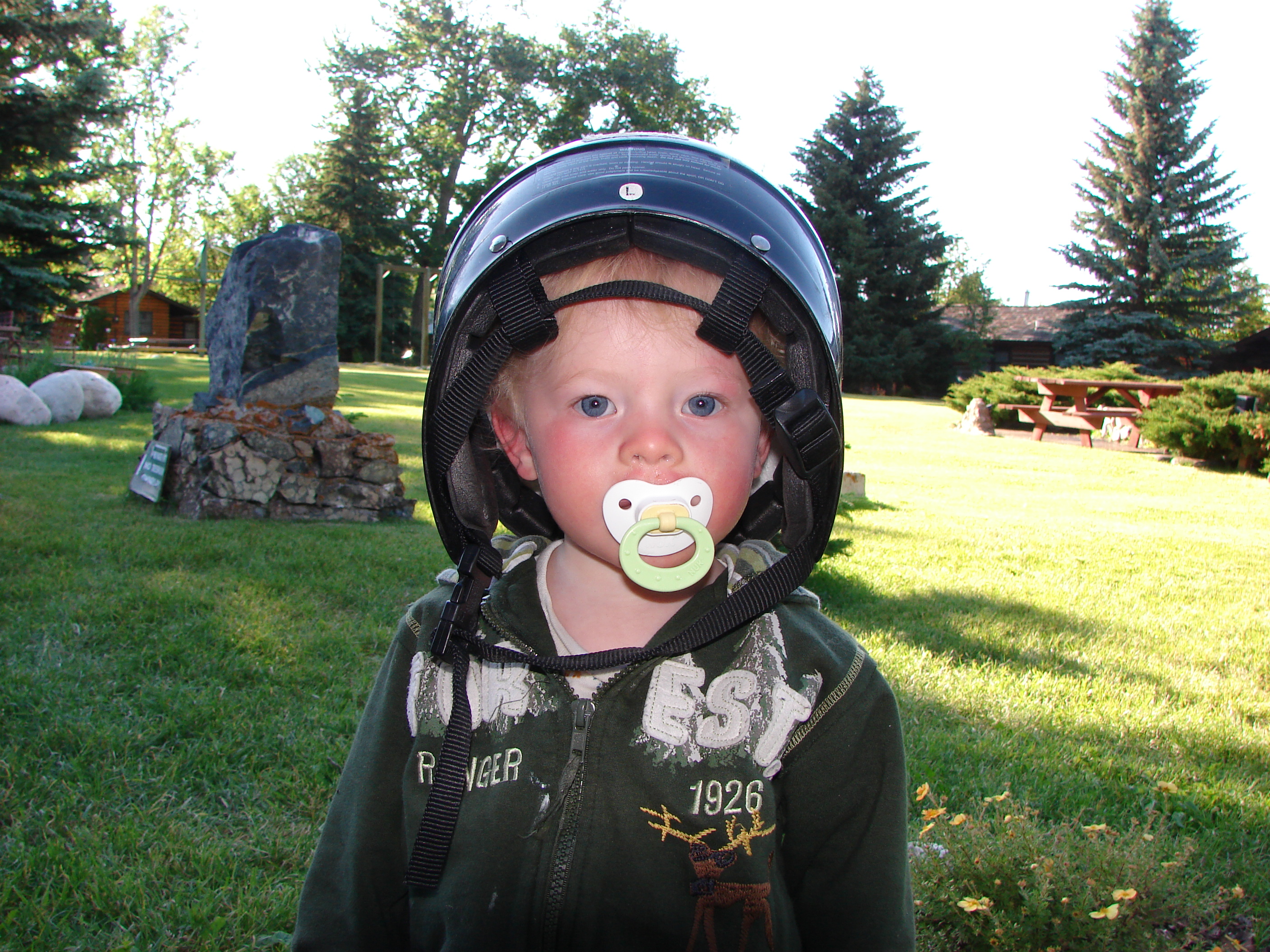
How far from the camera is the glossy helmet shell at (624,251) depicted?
5.12 feet

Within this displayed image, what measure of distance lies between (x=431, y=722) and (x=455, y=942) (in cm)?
34

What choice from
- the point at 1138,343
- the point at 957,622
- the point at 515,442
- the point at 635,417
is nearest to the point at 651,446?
the point at 635,417

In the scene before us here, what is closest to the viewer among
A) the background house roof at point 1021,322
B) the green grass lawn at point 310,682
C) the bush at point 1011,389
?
the green grass lawn at point 310,682

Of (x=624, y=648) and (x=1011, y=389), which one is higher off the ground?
(x=1011, y=389)

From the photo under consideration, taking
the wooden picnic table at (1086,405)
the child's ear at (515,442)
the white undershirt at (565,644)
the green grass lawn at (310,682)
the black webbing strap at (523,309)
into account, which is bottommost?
the green grass lawn at (310,682)

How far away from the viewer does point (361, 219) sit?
4069 centimetres

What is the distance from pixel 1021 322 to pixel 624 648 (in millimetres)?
53386

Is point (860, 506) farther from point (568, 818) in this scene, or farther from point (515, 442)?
point (568, 818)

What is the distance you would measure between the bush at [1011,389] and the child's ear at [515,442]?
65.4 feet

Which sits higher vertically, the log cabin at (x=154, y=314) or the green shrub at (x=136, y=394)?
the log cabin at (x=154, y=314)

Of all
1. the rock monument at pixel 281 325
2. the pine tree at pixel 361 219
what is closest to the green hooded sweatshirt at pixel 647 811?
the rock monument at pixel 281 325

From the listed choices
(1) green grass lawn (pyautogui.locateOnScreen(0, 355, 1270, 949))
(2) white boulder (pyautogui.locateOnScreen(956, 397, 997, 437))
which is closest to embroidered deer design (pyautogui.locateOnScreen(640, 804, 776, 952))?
(1) green grass lawn (pyautogui.locateOnScreen(0, 355, 1270, 949))

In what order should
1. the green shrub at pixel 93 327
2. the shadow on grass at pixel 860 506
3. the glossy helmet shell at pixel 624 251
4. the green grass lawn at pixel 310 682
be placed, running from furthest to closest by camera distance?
the green shrub at pixel 93 327
the shadow on grass at pixel 860 506
the green grass lawn at pixel 310 682
the glossy helmet shell at pixel 624 251

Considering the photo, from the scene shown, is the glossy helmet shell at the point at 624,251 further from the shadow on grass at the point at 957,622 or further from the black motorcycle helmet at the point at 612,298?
the shadow on grass at the point at 957,622
